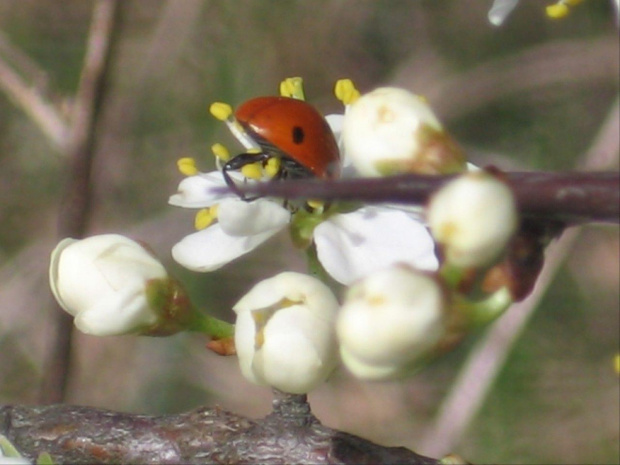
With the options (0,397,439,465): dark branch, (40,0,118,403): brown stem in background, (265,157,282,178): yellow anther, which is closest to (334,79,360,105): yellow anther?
(265,157,282,178): yellow anther

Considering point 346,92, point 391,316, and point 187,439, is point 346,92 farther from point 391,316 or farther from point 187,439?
point 391,316

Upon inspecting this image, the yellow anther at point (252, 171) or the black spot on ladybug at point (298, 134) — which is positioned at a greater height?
the black spot on ladybug at point (298, 134)

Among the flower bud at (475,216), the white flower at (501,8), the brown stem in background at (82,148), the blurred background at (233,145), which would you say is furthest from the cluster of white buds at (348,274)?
the blurred background at (233,145)

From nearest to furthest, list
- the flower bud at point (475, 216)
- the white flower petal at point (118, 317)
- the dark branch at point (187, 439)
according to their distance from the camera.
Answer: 1. the flower bud at point (475, 216)
2. the dark branch at point (187, 439)
3. the white flower petal at point (118, 317)

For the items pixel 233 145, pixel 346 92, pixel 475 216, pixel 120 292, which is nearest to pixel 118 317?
pixel 120 292

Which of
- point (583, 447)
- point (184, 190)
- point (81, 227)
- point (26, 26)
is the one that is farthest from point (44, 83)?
point (583, 447)

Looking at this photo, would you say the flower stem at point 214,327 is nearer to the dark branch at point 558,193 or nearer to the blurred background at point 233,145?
the dark branch at point 558,193
